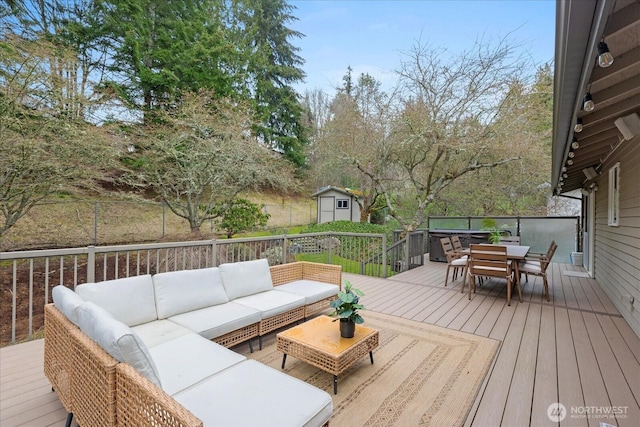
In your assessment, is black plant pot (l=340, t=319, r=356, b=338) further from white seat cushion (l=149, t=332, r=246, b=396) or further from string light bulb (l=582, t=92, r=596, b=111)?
string light bulb (l=582, t=92, r=596, b=111)

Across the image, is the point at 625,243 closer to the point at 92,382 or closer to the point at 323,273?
the point at 323,273

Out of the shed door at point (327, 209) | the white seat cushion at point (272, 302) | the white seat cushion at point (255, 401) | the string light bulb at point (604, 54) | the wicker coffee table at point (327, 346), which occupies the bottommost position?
the wicker coffee table at point (327, 346)

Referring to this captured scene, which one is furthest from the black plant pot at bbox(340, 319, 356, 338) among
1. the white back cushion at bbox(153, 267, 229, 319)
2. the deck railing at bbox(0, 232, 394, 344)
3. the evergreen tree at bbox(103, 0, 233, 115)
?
the evergreen tree at bbox(103, 0, 233, 115)

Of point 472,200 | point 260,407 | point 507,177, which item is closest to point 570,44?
point 260,407

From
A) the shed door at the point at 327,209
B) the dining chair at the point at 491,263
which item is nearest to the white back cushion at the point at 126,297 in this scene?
the dining chair at the point at 491,263

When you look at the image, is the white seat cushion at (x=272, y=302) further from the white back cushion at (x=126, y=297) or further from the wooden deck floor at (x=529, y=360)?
the wooden deck floor at (x=529, y=360)

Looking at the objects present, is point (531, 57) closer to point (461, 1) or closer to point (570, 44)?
point (461, 1)

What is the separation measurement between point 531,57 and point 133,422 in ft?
32.8

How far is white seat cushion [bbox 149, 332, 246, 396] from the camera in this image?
1.75 meters

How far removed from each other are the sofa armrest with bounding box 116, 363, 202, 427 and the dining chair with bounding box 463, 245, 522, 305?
4768 mm

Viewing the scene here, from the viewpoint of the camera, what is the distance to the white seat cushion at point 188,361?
175 centimetres

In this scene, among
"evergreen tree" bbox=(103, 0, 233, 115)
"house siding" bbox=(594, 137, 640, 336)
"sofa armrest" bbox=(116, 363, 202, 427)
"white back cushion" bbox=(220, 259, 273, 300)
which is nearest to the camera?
"sofa armrest" bbox=(116, 363, 202, 427)

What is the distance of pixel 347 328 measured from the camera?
2.60 m

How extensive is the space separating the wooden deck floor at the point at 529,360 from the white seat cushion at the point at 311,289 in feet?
2.63
